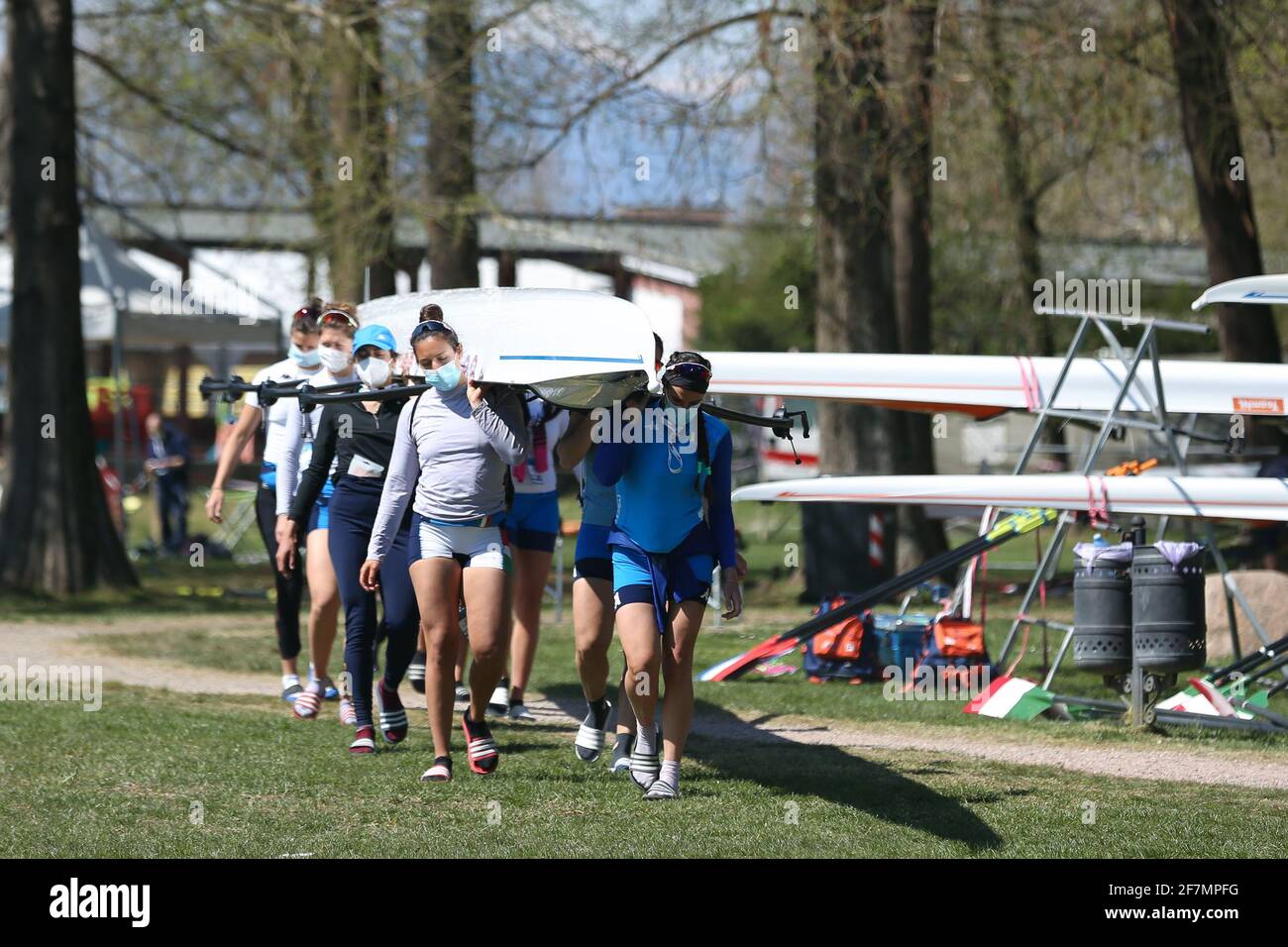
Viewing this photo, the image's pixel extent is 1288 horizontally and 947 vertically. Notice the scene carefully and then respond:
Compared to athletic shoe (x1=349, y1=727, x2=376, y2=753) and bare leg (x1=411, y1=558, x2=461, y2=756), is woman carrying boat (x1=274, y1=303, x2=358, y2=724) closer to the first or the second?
athletic shoe (x1=349, y1=727, x2=376, y2=753)

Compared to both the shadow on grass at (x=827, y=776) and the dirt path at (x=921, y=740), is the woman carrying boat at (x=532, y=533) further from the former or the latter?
the shadow on grass at (x=827, y=776)

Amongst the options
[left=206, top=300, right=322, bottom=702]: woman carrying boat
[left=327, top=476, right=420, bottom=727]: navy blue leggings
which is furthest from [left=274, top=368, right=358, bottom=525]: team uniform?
[left=327, top=476, right=420, bottom=727]: navy blue leggings

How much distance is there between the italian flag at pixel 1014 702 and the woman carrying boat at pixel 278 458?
3651 millimetres

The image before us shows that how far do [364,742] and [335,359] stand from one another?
6.19ft

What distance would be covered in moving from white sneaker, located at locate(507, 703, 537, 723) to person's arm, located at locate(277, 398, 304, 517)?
1.59 metres

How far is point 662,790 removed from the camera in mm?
6898

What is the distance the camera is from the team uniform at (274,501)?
29.8 ft

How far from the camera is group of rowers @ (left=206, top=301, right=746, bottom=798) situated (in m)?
6.96

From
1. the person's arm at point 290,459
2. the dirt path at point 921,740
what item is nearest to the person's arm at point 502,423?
the person's arm at point 290,459

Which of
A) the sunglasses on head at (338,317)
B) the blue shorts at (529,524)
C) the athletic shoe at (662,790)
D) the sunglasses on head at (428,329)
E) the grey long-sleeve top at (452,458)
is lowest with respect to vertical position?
the athletic shoe at (662,790)

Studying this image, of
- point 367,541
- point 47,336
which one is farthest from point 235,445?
point 47,336

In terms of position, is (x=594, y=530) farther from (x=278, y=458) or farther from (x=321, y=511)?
(x=278, y=458)

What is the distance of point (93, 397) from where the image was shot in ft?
102
